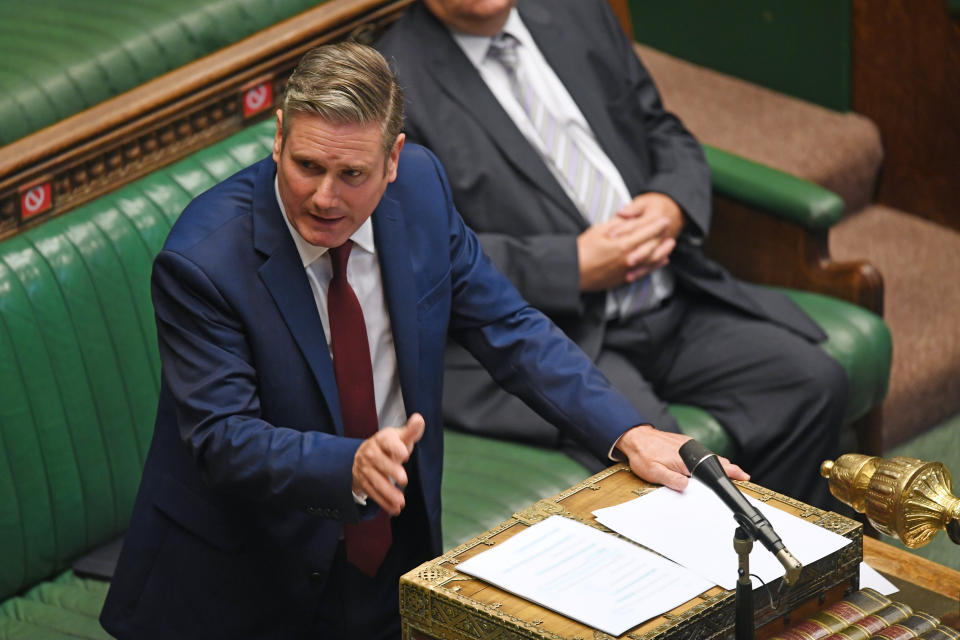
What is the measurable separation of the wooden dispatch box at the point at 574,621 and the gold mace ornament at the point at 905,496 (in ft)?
0.41

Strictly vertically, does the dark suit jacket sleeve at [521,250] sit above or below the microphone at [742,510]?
below

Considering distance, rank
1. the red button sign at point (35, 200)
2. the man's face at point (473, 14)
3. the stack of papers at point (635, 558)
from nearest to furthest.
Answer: the stack of papers at point (635, 558), the red button sign at point (35, 200), the man's face at point (473, 14)

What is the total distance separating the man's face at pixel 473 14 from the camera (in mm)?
2980

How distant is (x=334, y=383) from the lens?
2160mm

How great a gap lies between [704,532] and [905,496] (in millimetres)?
326

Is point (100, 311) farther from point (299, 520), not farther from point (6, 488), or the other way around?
point (299, 520)

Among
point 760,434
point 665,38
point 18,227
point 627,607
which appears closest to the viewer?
point 627,607

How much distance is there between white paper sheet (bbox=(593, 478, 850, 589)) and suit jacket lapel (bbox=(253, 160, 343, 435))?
0.44 meters

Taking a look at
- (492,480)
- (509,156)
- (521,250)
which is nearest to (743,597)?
(492,480)

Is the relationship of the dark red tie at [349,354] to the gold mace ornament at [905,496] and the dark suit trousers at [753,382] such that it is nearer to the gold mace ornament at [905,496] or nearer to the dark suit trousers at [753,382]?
the gold mace ornament at [905,496]

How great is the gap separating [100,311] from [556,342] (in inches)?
35.9

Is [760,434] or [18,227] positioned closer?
[18,227]

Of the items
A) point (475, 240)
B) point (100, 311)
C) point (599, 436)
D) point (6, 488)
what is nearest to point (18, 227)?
point (100, 311)

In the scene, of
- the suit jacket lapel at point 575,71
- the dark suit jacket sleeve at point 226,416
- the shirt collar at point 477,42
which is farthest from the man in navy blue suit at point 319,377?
the suit jacket lapel at point 575,71
